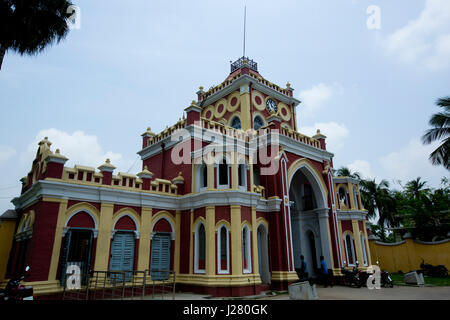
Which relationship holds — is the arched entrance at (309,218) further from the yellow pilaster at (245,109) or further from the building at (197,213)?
the yellow pilaster at (245,109)

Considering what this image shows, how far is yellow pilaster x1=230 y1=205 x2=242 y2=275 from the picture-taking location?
12719 mm

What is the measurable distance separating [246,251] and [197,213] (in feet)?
9.58

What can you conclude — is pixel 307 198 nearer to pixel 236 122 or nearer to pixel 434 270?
pixel 236 122

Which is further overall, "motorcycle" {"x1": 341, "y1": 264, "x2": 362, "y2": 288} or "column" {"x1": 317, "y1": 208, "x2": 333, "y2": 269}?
"column" {"x1": 317, "y1": 208, "x2": 333, "y2": 269}

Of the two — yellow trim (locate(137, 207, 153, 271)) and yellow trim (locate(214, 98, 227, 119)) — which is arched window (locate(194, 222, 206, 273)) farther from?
yellow trim (locate(214, 98, 227, 119))

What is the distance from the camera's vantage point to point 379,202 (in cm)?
3334

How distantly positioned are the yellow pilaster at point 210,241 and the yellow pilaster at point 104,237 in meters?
4.19

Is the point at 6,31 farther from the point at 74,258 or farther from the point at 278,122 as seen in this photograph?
the point at 278,122

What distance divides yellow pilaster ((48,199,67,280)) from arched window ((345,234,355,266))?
16525mm

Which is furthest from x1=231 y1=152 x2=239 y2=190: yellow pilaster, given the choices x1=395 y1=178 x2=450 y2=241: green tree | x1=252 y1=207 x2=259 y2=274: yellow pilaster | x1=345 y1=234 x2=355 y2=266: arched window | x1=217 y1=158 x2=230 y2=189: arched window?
x1=395 y1=178 x2=450 y2=241: green tree

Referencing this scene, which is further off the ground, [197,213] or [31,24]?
[31,24]

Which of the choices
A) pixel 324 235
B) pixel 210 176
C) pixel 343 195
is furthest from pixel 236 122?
pixel 343 195

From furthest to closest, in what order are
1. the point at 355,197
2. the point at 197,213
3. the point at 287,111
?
the point at 287,111
the point at 355,197
the point at 197,213

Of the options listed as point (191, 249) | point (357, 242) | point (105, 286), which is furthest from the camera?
point (357, 242)
